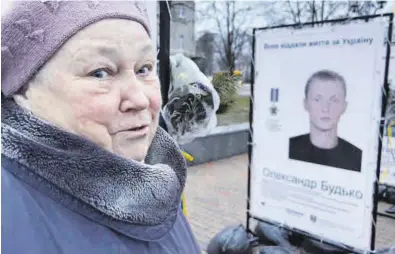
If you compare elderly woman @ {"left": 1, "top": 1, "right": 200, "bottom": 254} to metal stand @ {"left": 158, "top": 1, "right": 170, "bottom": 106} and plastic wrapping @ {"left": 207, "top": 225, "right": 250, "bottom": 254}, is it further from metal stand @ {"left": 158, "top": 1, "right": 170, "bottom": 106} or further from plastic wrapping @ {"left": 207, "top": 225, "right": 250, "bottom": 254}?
plastic wrapping @ {"left": 207, "top": 225, "right": 250, "bottom": 254}

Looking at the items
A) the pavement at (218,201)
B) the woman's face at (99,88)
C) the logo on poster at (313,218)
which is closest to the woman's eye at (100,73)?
the woman's face at (99,88)

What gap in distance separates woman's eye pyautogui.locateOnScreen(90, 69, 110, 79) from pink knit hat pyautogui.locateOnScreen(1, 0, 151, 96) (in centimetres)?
9

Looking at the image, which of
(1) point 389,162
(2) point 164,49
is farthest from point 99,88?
(1) point 389,162

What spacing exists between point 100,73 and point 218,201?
4.20 meters

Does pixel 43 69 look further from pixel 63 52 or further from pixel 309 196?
pixel 309 196

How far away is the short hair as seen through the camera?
2.56 meters

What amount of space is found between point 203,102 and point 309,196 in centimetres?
146

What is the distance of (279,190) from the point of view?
119 inches

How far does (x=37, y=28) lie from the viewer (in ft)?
2.49

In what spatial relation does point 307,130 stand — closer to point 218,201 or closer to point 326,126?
point 326,126

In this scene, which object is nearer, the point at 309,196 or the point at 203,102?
the point at 203,102

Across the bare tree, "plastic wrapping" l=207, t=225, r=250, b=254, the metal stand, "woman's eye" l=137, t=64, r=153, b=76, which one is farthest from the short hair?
the bare tree

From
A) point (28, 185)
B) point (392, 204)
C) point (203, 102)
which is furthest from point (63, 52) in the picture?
point (392, 204)

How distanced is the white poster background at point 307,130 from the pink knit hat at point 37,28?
84.6 inches
